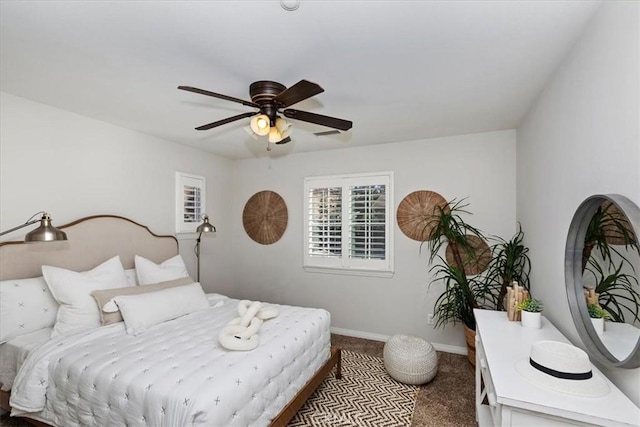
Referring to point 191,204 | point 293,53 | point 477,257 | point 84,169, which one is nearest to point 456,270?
point 477,257

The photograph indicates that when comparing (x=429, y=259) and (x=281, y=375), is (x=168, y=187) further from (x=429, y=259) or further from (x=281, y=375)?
(x=429, y=259)

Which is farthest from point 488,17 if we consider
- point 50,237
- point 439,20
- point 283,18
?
point 50,237

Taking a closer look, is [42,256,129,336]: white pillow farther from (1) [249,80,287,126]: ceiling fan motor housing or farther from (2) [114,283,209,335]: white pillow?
(1) [249,80,287,126]: ceiling fan motor housing

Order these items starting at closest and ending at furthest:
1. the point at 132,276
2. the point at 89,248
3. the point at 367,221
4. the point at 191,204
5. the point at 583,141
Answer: the point at 583,141, the point at 89,248, the point at 132,276, the point at 367,221, the point at 191,204

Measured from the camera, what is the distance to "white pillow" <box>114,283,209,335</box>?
236cm

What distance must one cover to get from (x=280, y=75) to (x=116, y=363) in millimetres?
2065

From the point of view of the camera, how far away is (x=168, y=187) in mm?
3768

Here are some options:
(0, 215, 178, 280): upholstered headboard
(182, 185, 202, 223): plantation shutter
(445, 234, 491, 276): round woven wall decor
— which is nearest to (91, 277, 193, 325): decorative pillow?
(0, 215, 178, 280): upholstered headboard

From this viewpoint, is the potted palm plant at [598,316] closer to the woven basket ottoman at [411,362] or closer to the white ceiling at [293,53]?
the white ceiling at [293,53]

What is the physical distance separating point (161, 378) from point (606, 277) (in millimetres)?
2256

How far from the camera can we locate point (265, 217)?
460cm

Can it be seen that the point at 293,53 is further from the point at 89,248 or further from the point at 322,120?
the point at 89,248

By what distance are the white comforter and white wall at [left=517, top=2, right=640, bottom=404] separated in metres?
1.75

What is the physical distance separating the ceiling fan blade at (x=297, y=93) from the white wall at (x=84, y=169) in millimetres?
2155
